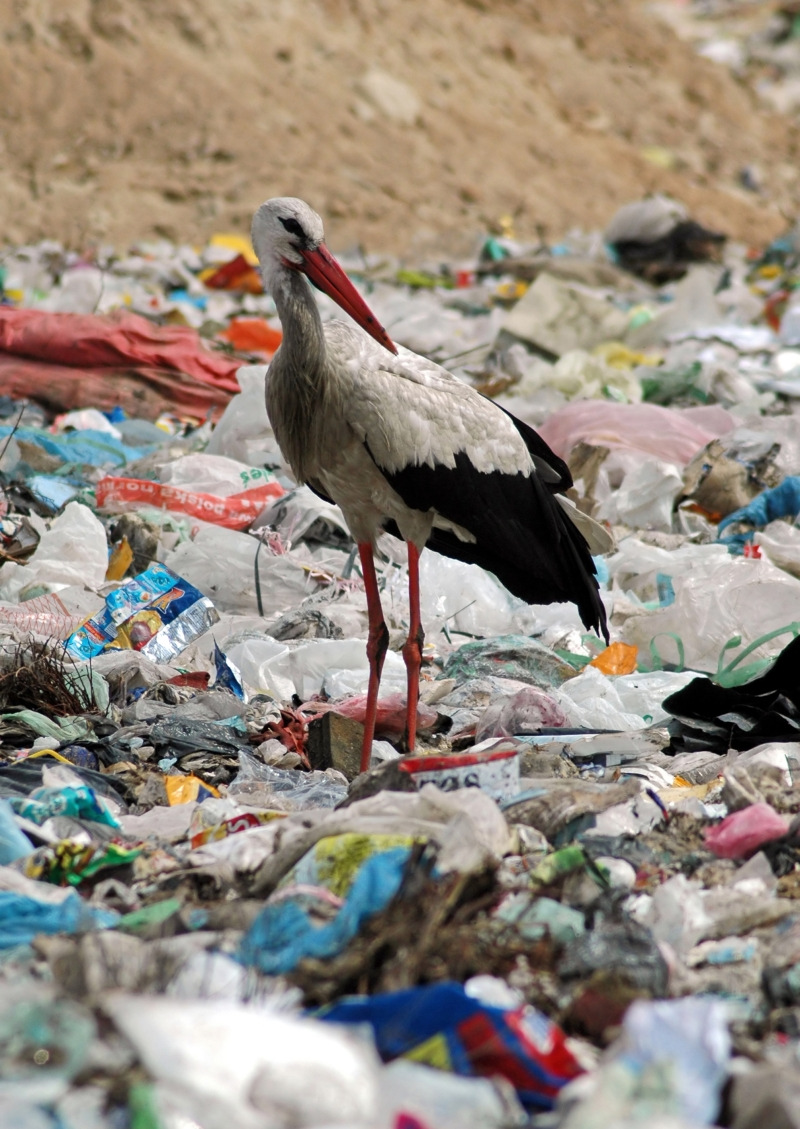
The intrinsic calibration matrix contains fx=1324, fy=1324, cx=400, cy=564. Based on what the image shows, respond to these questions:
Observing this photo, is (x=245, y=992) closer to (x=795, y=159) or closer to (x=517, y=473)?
(x=517, y=473)

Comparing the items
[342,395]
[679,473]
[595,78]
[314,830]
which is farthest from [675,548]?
[595,78]

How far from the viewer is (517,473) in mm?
4039

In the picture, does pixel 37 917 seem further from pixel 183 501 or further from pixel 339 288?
pixel 183 501

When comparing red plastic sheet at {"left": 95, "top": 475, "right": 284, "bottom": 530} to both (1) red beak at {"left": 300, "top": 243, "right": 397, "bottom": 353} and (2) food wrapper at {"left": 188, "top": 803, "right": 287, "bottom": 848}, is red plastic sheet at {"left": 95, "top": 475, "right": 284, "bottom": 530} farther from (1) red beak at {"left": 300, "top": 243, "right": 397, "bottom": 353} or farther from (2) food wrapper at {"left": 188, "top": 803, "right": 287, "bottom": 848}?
(2) food wrapper at {"left": 188, "top": 803, "right": 287, "bottom": 848}

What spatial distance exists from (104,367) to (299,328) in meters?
3.87

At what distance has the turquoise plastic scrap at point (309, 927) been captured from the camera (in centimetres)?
212

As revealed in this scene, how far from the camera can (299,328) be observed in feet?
12.1

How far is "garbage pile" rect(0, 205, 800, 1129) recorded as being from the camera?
1.76m

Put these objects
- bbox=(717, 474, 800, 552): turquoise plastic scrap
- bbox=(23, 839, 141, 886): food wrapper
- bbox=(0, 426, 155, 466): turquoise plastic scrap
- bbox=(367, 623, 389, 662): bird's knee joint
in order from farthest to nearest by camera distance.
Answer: bbox=(0, 426, 155, 466): turquoise plastic scrap → bbox=(717, 474, 800, 552): turquoise plastic scrap → bbox=(367, 623, 389, 662): bird's knee joint → bbox=(23, 839, 141, 886): food wrapper

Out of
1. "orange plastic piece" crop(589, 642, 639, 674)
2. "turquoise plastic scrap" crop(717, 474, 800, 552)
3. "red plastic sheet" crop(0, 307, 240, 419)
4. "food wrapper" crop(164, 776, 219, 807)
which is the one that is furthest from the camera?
"red plastic sheet" crop(0, 307, 240, 419)

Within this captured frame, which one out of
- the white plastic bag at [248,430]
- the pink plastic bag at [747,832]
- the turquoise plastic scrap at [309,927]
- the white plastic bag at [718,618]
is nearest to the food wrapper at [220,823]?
the turquoise plastic scrap at [309,927]

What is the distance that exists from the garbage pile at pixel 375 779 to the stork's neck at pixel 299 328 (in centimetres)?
101

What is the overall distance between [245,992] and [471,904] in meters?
0.45

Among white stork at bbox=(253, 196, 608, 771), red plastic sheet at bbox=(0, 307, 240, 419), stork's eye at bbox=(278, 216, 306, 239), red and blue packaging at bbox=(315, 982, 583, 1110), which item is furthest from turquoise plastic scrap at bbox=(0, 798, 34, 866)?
red plastic sheet at bbox=(0, 307, 240, 419)
